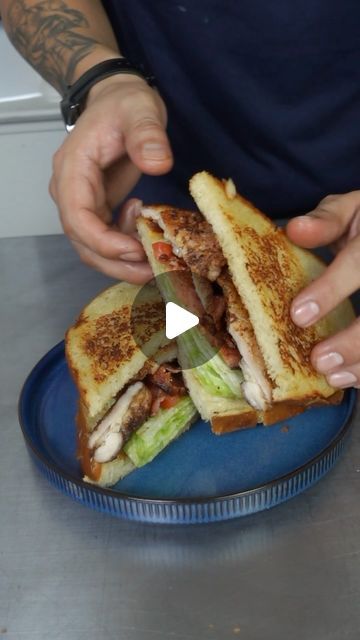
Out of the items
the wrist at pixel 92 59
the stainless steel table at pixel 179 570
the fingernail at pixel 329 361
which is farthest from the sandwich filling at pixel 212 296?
the wrist at pixel 92 59

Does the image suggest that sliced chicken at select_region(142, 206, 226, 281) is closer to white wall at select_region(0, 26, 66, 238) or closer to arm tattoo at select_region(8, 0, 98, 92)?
arm tattoo at select_region(8, 0, 98, 92)

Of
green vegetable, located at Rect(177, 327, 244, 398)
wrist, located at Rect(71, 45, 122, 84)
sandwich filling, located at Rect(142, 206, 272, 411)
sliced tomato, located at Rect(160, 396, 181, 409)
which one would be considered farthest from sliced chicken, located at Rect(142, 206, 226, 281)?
wrist, located at Rect(71, 45, 122, 84)

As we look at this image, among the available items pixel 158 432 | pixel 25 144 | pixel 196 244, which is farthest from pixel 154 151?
pixel 25 144

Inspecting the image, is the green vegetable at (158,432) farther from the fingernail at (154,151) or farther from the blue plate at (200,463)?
the fingernail at (154,151)

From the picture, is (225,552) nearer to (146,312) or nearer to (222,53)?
(146,312)

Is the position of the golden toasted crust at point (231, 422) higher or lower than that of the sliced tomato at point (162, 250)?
lower
